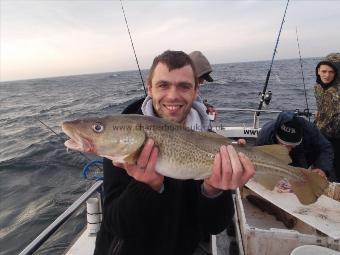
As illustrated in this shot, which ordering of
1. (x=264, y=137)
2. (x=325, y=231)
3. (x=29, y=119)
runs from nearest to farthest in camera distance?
(x=325, y=231) → (x=264, y=137) → (x=29, y=119)

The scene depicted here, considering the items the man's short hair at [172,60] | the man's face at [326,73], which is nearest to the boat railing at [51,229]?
the man's short hair at [172,60]

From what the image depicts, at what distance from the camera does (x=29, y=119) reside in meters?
24.4

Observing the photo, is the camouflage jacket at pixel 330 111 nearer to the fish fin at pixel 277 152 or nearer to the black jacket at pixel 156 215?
the fish fin at pixel 277 152

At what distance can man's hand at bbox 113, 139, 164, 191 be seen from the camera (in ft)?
7.73

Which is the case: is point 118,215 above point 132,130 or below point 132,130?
below

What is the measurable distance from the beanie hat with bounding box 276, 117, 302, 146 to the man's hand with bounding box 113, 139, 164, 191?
10.2ft

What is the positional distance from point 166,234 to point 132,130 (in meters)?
0.90

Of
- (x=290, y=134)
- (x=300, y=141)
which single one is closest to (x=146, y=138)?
(x=290, y=134)

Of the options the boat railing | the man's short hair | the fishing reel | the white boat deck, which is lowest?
the white boat deck

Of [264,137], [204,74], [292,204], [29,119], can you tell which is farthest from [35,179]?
[29,119]

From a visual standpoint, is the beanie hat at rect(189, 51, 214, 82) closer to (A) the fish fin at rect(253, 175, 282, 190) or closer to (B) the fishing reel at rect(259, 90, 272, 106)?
(B) the fishing reel at rect(259, 90, 272, 106)

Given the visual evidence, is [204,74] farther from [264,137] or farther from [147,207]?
[147,207]

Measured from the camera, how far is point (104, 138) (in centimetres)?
247

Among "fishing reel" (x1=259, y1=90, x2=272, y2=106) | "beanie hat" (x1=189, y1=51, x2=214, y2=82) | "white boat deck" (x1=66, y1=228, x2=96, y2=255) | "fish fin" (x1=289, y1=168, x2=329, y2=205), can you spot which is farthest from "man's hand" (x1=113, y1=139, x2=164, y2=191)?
"fishing reel" (x1=259, y1=90, x2=272, y2=106)
